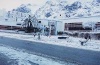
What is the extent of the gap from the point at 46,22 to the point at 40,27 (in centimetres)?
322

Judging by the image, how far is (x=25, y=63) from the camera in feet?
46.0

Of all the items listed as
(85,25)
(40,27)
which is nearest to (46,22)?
(40,27)

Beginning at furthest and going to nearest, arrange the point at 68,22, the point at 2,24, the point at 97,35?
1. the point at 2,24
2. the point at 68,22
3. the point at 97,35

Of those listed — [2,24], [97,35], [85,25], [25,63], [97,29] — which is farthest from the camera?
[2,24]

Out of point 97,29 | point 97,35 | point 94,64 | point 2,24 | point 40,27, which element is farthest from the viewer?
point 2,24

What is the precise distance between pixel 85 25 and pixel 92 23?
3.35 metres

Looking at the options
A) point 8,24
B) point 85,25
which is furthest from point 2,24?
point 85,25

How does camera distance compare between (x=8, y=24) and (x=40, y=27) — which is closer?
(x=40, y=27)

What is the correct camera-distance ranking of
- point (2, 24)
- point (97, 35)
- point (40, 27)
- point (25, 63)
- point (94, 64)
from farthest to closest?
point (2, 24) < point (40, 27) < point (97, 35) < point (94, 64) < point (25, 63)

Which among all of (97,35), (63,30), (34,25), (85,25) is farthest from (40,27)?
(97,35)

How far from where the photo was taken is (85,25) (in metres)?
67.4

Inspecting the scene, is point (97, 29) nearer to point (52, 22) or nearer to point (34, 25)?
point (52, 22)

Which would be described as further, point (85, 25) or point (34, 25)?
point (34, 25)

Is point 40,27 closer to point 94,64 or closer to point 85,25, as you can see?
point 85,25
